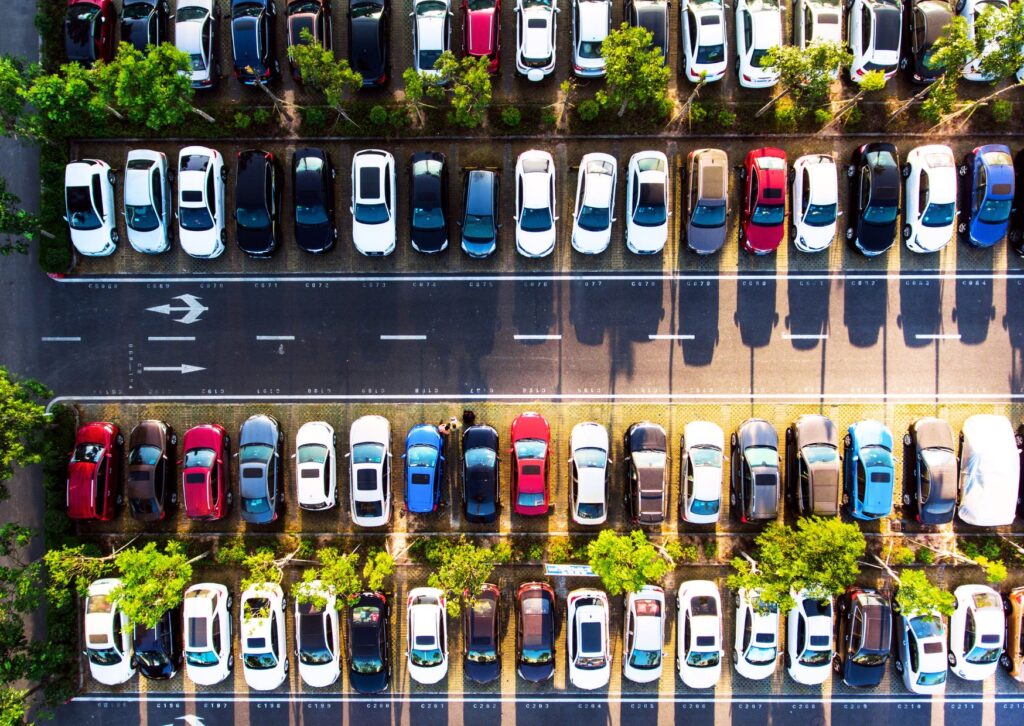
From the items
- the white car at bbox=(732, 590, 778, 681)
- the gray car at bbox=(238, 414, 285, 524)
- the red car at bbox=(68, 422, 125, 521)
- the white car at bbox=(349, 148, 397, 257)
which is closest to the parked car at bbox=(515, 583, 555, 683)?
the white car at bbox=(732, 590, 778, 681)

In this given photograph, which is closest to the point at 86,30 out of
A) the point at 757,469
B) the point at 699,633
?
the point at 757,469

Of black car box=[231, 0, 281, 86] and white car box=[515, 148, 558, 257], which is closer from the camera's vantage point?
white car box=[515, 148, 558, 257]

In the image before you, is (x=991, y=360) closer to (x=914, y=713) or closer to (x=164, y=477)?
(x=914, y=713)

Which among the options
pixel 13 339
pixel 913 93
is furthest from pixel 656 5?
pixel 13 339

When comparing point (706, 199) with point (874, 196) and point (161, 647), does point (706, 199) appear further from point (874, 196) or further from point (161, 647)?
point (161, 647)

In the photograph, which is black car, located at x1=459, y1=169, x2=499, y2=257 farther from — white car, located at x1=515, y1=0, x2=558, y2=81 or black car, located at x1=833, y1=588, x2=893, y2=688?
black car, located at x1=833, y1=588, x2=893, y2=688

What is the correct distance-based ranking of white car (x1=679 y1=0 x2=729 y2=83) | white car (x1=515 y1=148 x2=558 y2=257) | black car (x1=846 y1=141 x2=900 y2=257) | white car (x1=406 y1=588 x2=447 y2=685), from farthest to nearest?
white car (x1=406 y1=588 x2=447 y2=685) → white car (x1=679 y1=0 x2=729 y2=83) → black car (x1=846 y1=141 x2=900 y2=257) → white car (x1=515 y1=148 x2=558 y2=257)

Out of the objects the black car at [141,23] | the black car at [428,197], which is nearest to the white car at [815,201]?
the black car at [428,197]
